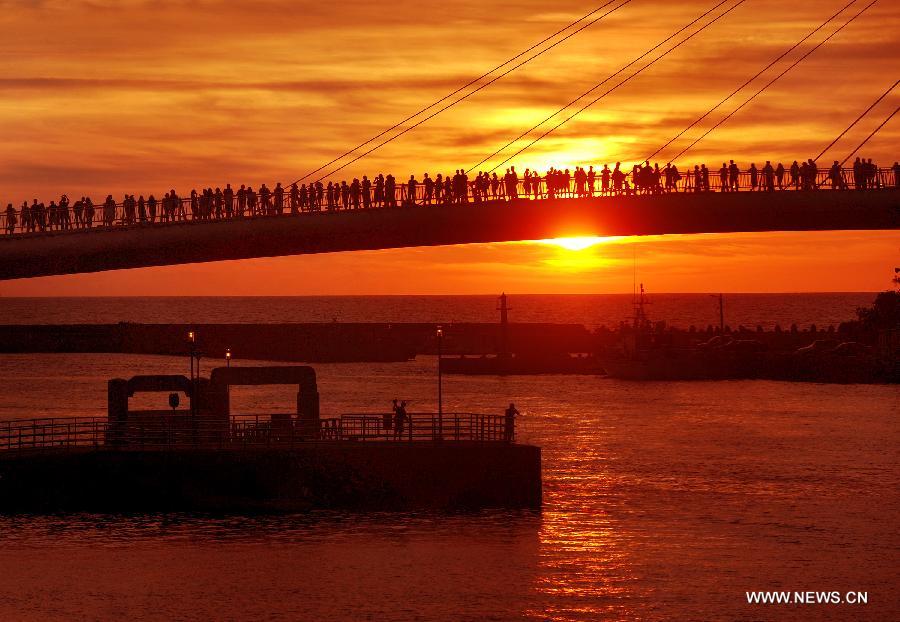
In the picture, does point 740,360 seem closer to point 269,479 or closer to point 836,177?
point 836,177

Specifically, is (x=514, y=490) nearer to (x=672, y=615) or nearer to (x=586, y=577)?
(x=586, y=577)

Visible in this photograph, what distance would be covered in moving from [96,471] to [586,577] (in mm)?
9872

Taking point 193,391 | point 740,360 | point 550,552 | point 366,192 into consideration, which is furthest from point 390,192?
point 740,360

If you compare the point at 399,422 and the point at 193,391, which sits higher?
the point at 193,391

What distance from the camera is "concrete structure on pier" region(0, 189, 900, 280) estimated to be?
45.2 m

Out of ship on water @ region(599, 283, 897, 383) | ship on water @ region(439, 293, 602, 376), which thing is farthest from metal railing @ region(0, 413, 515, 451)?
ship on water @ region(439, 293, 602, 376)

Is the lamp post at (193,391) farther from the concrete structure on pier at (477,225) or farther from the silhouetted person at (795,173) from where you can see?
the silhouetted person at (795,173)

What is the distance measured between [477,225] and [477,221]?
0.88ft

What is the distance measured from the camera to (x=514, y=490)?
30516mm

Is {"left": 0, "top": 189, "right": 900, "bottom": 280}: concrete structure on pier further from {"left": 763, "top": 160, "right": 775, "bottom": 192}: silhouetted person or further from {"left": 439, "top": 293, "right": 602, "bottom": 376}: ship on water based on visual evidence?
{"left": 439, "top": 293, "right": 602, "bottom": 376}: ship on water

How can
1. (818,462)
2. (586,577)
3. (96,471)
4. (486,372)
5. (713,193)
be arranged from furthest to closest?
(486,372) → (713,193) → (818,462) → (96,471) → (586,577)

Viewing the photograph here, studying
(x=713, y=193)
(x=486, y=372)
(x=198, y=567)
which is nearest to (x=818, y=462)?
(x=713, y=193)

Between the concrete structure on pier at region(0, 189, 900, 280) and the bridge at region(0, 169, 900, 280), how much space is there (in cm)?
3

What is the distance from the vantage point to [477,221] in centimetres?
4606
